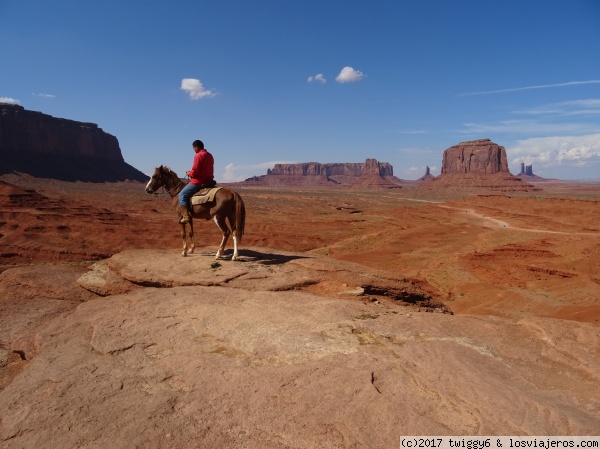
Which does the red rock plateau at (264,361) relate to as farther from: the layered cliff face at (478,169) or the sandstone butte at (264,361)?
the layered cliff face at (478,169)

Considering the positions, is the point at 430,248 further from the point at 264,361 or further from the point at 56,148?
the point at 56,148

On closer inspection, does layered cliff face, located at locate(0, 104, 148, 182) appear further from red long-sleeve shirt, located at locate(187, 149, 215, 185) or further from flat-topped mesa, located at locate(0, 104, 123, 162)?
red long-sleeve shirt, located at locate(187, 149, 215, 185)

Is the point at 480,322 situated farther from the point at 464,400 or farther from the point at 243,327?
the point at 243,327

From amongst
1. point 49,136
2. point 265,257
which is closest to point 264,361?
point 265,257

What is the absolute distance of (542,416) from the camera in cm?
289

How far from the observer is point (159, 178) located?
8961 millimetres

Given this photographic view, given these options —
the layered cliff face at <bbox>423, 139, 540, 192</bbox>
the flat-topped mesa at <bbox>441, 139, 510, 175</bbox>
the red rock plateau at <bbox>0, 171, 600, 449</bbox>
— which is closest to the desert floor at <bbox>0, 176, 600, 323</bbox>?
the red rock plateau at <bbox>0, 171, 600, 449</bbox>

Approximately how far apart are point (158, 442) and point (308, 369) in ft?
4.90

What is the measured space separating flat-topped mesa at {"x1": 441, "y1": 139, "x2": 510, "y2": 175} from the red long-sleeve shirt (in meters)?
157

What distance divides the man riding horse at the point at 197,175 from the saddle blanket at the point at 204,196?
0.21 metres

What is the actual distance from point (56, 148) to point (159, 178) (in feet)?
416

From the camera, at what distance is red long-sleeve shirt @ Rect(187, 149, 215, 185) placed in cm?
824

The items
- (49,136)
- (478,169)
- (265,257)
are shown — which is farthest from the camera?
(478,169)

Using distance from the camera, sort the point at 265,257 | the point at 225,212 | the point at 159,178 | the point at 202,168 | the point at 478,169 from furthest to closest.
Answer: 1. the point at 478,169
2. the point at 159,178
3. the point at 265,257
4. the point at 202,168
5. the point at 225,212
